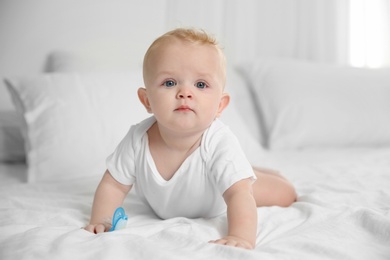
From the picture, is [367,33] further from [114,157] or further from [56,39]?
[114,157]

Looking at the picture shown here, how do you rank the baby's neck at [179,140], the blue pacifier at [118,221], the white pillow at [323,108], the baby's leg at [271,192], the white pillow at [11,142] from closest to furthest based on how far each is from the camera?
the blue pacifier at [118,221] → the baby's neck at [179,140] → the baby's leg at [271,192] → the white pillow at [11,142] → the white pillow at [323,108]

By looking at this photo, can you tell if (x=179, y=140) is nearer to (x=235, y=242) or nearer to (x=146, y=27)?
(x=235, y=242)

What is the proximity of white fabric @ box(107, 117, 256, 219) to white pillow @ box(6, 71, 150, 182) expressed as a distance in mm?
482

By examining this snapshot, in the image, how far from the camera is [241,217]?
0.98 metres

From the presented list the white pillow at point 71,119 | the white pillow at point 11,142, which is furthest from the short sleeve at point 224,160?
the white pillow at point 11,142

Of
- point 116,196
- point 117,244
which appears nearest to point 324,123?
point 116,196

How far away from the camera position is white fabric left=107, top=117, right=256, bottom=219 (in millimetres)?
1075

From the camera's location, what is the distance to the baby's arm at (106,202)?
1046 millimetres

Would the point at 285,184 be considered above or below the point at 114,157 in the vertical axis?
below

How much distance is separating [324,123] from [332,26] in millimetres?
795

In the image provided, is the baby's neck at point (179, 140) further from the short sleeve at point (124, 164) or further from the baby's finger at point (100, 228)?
the baby's finger at point (100, 228)

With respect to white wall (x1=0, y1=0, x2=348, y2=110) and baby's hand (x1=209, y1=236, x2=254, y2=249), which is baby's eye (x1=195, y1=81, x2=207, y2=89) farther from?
white wall (x1=0, y1=0, x2=348, y2=110)

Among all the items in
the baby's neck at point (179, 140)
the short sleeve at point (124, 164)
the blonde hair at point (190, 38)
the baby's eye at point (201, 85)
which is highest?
the blonde hair at point (190, 38)

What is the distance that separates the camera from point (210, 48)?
105 centimetres
